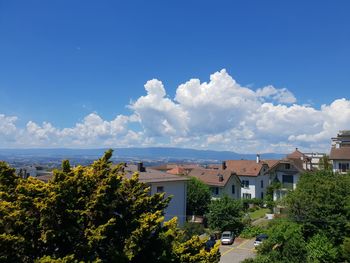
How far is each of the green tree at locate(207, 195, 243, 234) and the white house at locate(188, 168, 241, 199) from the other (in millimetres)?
14146

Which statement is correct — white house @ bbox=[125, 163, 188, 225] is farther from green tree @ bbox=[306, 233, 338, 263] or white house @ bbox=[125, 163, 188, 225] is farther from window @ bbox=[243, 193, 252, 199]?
window @ bbox=[243, 193, 252, 199]

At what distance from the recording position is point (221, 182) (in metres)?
59.8

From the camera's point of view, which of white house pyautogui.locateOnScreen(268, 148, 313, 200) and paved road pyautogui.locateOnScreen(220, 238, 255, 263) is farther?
white house pyautogui.locateOnScreen(268, 148, 313, 200)

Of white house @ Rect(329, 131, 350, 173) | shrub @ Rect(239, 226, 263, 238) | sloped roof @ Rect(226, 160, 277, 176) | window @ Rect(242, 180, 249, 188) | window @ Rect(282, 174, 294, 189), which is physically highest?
white house @ Rect(329, 131, 350, 173)

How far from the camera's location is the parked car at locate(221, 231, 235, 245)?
38.9 metres

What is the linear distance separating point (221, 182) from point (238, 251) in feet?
79.4

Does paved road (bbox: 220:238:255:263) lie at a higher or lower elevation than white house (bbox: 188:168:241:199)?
lower

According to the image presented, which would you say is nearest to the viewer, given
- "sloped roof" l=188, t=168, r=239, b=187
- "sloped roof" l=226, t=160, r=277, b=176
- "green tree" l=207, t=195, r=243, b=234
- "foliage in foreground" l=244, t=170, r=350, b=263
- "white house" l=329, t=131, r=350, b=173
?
"foliage in foreground" l=244, t=170, r=350, b=263

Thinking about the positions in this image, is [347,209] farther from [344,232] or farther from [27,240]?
[27,240]

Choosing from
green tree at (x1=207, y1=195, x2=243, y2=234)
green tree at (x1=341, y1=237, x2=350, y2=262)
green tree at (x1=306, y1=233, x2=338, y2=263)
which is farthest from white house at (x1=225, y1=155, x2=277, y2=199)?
green tree at (x1=341, y1=237, x2=350, y2=262)

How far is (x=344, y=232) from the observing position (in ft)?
98.6

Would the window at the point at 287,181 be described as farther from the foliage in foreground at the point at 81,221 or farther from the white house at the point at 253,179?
the foliage in foreground at the point at 81,221

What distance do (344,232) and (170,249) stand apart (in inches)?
886

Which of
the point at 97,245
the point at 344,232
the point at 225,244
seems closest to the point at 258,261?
the point at 344,232
